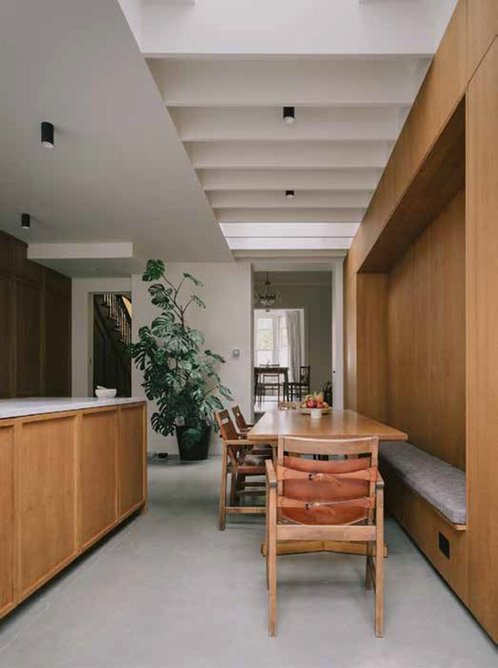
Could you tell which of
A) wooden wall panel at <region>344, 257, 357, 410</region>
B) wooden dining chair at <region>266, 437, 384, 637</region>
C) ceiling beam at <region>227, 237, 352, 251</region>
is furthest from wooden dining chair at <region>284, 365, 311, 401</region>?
wooden dining chair at <region>266, 437, 384, 637</region>

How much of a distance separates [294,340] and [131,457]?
35.0 feet

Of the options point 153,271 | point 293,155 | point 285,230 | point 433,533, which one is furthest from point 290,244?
point 433,533

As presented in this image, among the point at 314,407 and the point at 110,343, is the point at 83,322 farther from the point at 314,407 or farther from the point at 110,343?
the point at 314,407

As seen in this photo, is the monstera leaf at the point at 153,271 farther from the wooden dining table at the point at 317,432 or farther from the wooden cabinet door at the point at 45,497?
the wooden cabinet door at the point at 45,497

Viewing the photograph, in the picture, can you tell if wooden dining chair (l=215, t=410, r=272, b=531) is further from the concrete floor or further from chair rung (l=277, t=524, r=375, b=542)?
chair rung (l=277, t=524, r=375, b=542)

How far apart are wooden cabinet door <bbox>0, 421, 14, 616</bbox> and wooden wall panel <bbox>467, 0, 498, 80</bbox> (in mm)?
2436

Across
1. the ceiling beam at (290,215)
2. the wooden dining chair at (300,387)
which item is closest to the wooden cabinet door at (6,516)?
the ceiling beam at (290,215)

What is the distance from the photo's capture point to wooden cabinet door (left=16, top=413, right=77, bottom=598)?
7.91 feet

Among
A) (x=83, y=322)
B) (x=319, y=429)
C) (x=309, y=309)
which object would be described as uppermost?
(x=309, y=309)

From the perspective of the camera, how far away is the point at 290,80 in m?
3.10

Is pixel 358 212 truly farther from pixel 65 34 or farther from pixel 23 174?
pixel 65 34

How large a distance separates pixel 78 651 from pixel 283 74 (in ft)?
9.76

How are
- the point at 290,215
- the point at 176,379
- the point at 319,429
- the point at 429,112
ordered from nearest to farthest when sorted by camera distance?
the point at 429,112, the point at 319,429, the point at 290,215, the point at 176,379

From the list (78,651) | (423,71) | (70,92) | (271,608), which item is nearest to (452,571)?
(271,608)
